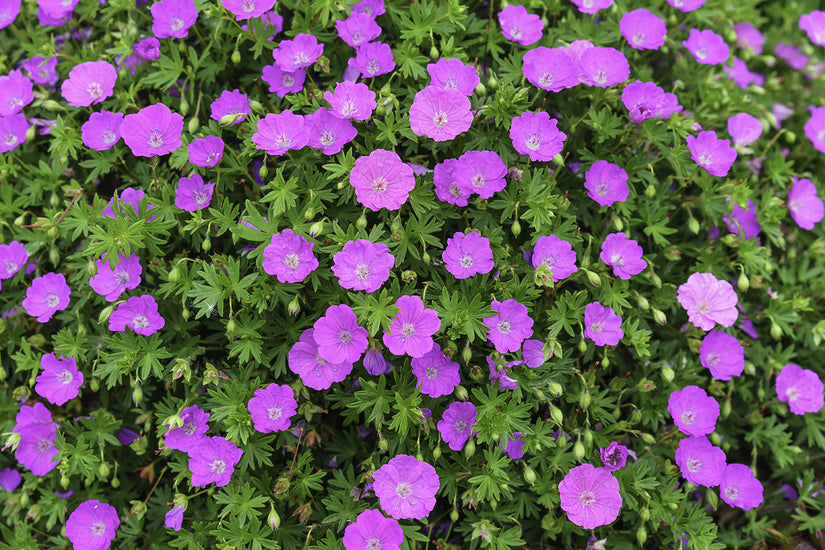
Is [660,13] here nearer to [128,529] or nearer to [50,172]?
[50,172]

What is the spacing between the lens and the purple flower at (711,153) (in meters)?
3.14

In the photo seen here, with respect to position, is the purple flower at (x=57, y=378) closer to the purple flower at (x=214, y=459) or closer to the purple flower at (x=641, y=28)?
the purple flower at (x=214, y=459)

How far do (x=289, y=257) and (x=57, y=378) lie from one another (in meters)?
1.32

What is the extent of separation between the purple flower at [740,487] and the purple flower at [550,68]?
2.03 metres

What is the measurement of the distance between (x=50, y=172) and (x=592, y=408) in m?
2.95

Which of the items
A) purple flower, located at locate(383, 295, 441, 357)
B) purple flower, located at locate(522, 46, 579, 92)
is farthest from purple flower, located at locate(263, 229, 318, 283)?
purple flower, located at locate(522, 46, 579, 92)

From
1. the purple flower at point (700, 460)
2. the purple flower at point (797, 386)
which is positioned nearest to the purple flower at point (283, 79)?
the purple flower at point (700, 460)

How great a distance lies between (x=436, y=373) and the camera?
8.96 ft

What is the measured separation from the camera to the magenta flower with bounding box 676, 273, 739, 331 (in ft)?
10.0

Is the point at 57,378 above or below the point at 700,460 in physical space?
above

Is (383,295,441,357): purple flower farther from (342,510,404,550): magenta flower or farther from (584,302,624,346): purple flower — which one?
(584,302,624,346): purple flower

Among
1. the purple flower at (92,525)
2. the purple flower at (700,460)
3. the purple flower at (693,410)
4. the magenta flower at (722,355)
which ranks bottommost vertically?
the purple flower at (700,460)

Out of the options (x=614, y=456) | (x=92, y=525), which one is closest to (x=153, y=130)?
(x=92, y=525)

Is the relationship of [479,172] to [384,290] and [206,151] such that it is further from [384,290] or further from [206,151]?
[206,151]
